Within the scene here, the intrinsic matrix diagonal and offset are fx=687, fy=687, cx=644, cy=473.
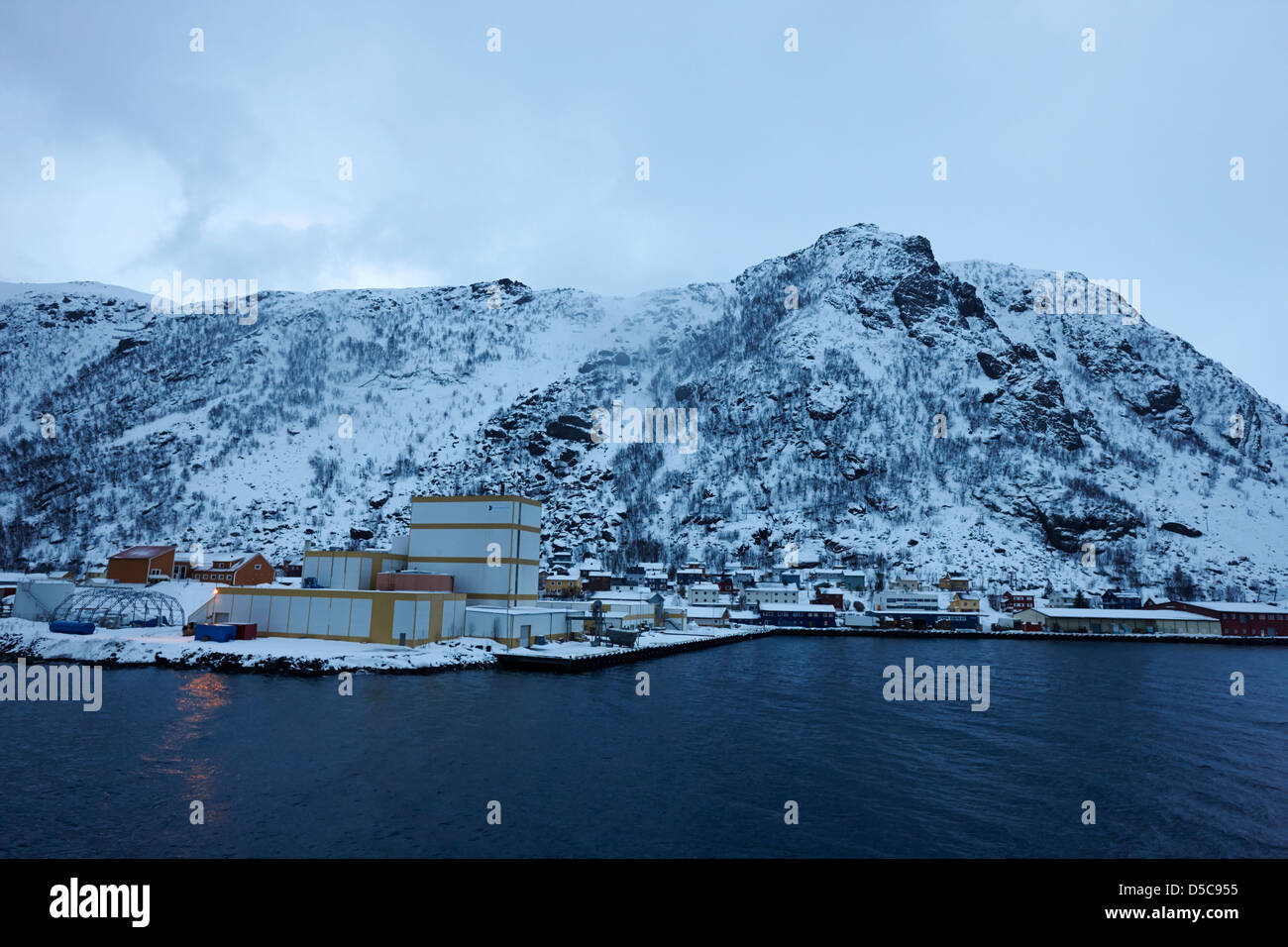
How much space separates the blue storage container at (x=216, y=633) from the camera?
174 feet

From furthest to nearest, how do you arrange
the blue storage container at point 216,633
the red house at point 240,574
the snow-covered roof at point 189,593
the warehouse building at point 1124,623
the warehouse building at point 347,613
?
the warehouse building at point 1124,623 → the red house at point 240,574 → the snow-covered roof at point 189,593 → the warehouse building at point 347,613 → the blue storage container at point 216,633

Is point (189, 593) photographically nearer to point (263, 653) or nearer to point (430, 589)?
point (263, 653)

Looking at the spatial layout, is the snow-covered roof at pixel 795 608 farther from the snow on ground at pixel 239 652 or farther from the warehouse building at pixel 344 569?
the warehouse building at pixel 344 569

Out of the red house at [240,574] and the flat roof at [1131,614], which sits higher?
the red house at [240,574]

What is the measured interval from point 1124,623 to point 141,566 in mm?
139188

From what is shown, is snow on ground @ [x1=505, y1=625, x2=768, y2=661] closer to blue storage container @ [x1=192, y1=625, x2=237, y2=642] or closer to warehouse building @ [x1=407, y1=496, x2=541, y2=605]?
warehouse building @ [x1=407, y1=496, x2=541, y2=605]

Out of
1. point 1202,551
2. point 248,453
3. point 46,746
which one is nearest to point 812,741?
point 46,746

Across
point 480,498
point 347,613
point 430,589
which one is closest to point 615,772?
point 347,613

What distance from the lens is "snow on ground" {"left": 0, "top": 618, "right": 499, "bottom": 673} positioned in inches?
1893

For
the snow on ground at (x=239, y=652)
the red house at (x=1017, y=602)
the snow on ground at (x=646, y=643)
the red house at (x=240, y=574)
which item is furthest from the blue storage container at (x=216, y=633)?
the red house at (x=1017, y=602)

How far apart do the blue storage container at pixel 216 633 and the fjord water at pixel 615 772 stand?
6076 mm

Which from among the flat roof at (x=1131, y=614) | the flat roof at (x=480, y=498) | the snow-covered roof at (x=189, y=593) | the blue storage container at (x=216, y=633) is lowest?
the flat roof at (x=1131, y=614)

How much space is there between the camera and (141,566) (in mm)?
80500
